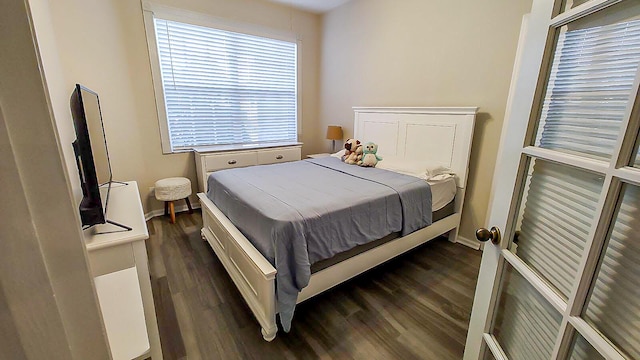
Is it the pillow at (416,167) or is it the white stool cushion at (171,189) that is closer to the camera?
the pillow at (416,167)

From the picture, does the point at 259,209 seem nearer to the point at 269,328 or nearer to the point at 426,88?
the point at 269,328

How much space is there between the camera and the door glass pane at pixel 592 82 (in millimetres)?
567

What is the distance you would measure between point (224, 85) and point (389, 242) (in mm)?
2963

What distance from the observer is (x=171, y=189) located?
300 cm

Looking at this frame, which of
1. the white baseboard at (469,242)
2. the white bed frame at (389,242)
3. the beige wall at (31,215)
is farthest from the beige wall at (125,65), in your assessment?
the white baseboard at (469,242)

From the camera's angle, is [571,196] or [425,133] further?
[425,133]

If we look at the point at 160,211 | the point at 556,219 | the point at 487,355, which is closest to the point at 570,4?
the point at 556,219

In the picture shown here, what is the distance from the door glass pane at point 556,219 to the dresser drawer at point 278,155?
3236mm

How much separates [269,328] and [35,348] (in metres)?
1.43

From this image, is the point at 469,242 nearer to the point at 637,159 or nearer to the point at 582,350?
the point at 582,350

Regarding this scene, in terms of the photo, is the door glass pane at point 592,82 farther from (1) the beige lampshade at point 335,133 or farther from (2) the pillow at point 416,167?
(1) the beige lampshade at point 335,133

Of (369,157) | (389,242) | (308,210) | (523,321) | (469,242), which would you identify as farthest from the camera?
(369,157)

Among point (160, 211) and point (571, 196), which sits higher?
point (571, 196)

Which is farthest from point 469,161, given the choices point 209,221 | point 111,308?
point 111,308
